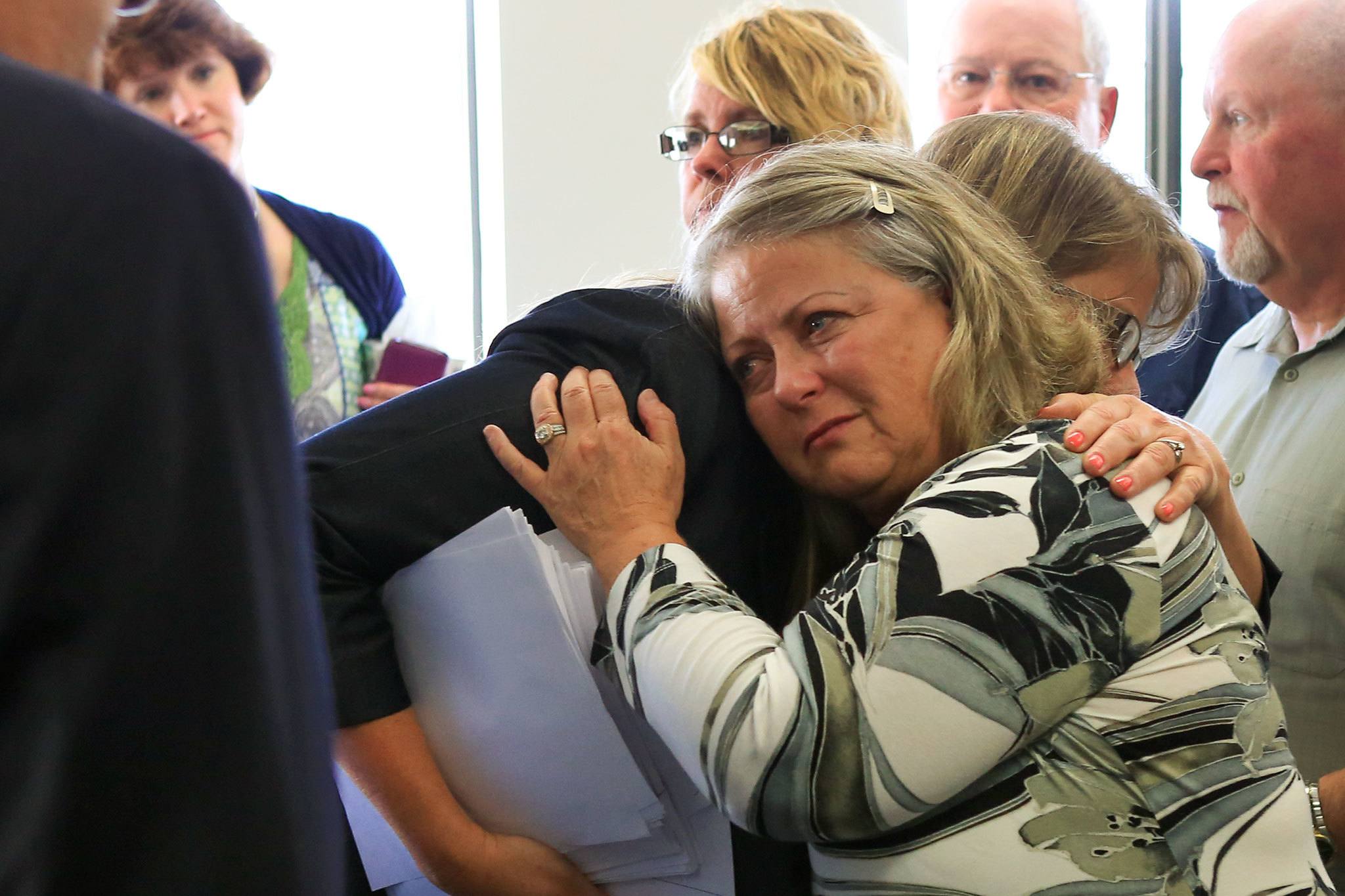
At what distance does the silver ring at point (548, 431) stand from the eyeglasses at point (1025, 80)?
197cm

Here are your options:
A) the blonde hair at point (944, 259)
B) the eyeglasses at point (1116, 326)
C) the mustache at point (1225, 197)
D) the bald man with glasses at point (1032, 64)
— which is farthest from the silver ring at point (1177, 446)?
the bald man with glasses at point (1032, 64)

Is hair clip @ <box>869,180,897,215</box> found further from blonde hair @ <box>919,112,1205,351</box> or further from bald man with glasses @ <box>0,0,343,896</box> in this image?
bald man with glasses @ <box>0,0,343,896</box>

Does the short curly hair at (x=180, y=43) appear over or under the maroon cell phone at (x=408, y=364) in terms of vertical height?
over

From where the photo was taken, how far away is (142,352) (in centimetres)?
47

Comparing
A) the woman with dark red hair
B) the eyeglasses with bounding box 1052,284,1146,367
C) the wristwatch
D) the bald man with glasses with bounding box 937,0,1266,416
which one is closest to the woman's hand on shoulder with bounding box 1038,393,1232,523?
the eyeglasses with bounding box 1052,284,1146,367

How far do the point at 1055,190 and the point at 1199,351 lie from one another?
1232 millimetres

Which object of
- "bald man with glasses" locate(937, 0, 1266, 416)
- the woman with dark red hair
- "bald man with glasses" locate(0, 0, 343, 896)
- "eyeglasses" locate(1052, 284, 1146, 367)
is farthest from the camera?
"bald man with glasses" locate(937, 0, 1266, 416)

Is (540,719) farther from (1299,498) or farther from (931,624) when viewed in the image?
(1299,498)

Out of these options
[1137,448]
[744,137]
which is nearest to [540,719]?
[1137,448]

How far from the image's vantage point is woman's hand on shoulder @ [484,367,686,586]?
1.09m

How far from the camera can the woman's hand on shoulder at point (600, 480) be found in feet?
3.58

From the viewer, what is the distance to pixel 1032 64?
9.05 feet

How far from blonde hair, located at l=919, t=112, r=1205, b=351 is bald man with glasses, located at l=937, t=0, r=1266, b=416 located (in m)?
1.29

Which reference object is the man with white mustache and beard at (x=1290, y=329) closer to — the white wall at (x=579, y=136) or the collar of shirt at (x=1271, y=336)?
the collar of shirt at (x=1271, y=336)
